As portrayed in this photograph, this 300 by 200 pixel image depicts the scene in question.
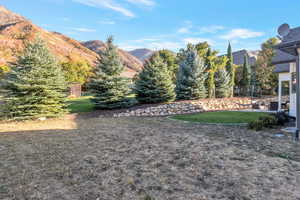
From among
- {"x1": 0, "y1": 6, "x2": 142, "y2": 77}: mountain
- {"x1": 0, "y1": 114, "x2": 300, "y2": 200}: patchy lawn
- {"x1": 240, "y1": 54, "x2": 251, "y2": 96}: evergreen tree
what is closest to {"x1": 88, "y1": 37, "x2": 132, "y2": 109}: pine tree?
{"x1": 0, "y1": 114, "x2": 300, "y2": 200}: patchy lawn

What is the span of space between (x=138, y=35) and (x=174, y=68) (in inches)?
295

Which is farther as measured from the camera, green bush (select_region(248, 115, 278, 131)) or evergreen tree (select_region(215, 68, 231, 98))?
evergreen tree (select_region(215, 68, 231, 98))

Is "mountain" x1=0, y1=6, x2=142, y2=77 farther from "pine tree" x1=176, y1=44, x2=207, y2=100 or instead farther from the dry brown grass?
the dry brown grass

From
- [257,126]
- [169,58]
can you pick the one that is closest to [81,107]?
[257,126]

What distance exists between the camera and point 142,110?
1082 centimetres

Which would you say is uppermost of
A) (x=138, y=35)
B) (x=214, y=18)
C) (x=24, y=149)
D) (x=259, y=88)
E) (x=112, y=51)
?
(x=138, y=35)

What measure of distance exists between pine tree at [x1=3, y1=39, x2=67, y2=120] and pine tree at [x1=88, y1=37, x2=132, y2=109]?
2.65m

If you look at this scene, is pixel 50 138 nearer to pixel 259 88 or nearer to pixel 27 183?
pixel 27 183

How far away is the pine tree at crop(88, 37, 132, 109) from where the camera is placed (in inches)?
449

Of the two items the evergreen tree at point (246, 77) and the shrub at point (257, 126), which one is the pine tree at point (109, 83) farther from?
the evergreen tree at point (246, 77)

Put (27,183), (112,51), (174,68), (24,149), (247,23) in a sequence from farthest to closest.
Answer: (174,68) < (247,23) < (112,51) < (24,149) < (27,183)

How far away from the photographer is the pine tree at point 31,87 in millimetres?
8547

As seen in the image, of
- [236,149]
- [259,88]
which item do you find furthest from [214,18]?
[236,149]

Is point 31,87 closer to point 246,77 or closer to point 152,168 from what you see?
point 152,168
